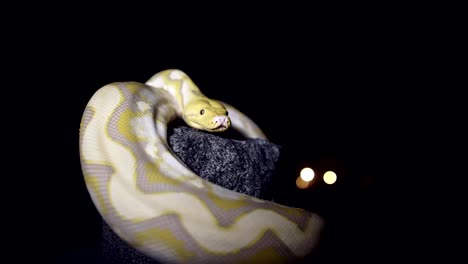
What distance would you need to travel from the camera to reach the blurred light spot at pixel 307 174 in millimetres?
4695

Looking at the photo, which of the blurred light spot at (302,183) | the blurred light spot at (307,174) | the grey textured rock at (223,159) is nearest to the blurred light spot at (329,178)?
the blurred light spot at (307,174)

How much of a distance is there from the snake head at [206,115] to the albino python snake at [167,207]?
495 millimetres

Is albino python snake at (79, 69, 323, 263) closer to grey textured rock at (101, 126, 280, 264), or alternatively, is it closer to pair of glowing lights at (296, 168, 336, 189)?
grey textured rock at (101, 126, 280, 264)

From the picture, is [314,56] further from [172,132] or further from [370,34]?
[172,132]

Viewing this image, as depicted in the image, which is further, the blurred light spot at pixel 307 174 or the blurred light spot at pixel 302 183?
the blurred light spot at pixel 307 174

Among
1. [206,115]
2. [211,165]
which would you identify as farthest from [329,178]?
[211,165]

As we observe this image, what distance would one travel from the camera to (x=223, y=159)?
5.59 feet

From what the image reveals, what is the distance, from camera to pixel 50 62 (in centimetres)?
265

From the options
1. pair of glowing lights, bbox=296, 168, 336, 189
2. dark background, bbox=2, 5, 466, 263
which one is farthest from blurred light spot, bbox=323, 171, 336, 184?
dark background, bbox=2, 5, 466, 263

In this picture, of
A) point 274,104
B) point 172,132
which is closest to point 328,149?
point 274,104

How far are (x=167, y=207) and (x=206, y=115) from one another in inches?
34.4

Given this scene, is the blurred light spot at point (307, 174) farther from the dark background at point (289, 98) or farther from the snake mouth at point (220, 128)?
the snake mouth at point (220, 128)

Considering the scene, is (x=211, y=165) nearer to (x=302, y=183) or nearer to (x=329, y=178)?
(x=302, y=183)

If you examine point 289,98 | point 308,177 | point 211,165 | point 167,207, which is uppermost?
point 289,98
